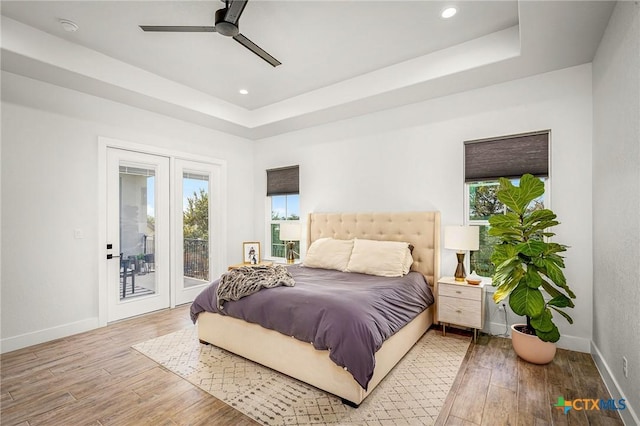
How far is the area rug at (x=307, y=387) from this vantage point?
199 centimetres

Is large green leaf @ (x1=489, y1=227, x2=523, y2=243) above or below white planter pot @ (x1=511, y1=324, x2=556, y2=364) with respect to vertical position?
above

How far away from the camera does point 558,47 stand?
104 inches

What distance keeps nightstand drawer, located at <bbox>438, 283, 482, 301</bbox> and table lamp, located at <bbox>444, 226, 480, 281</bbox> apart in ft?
0.49

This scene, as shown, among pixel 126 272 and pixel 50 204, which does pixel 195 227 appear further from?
pixel 50 204

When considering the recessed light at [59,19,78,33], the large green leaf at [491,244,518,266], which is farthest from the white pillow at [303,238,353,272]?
the recessed light at [59,19,78,33]

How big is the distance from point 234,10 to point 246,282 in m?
2.18

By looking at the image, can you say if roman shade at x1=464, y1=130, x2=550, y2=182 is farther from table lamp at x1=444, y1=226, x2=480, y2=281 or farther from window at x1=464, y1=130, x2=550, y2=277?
table lamp at x1=444, y1=226, x2=480, y2=281

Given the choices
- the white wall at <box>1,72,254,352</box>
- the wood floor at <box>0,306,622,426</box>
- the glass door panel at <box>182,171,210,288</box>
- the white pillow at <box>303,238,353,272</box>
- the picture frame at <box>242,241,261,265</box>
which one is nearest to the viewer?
the wood floor at <box>0,306,622,426</box>

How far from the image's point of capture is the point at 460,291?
10.5 feet

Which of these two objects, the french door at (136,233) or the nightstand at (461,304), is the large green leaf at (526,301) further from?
the french door at (136,233)

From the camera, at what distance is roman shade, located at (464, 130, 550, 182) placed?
312 cm

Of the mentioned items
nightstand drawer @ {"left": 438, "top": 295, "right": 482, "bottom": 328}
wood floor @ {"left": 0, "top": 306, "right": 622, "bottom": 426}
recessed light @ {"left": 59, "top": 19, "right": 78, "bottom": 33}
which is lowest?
wood floor @ {"left": 0, "top": 306, "right": 622, "bottom": 426}

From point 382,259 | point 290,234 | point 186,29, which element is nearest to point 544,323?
point 382,259

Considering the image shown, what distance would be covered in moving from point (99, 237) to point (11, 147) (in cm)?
122
